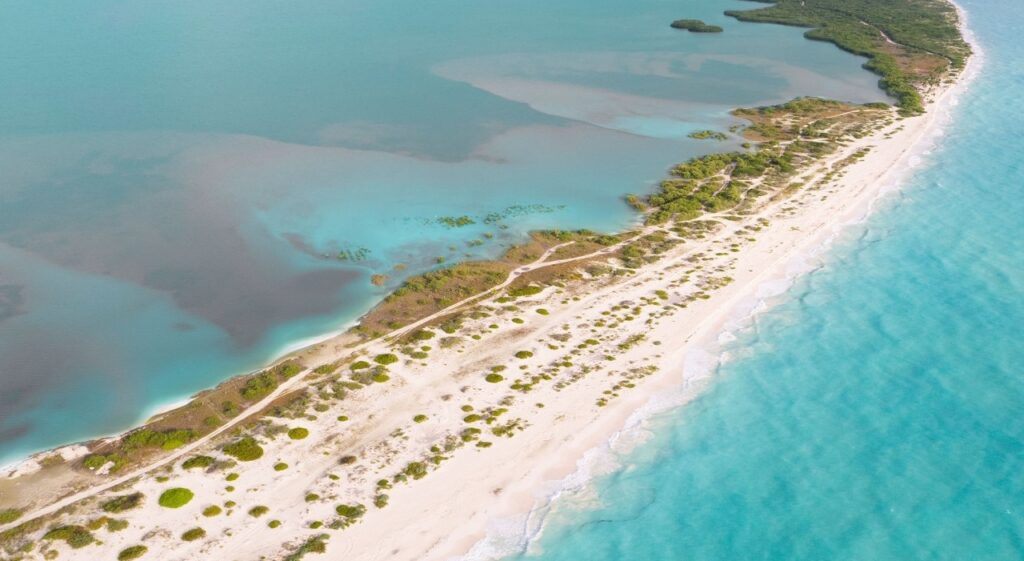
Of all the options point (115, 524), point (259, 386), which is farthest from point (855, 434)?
point (115, 524)

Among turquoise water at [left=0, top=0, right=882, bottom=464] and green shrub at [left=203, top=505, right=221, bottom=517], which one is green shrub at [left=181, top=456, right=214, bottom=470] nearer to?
green shrub at [left=203, top=505, right=221, bottom=517]

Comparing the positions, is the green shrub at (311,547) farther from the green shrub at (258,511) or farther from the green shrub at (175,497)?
the green shrub at (175,497)

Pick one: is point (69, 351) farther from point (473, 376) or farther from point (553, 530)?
point (553, 530)

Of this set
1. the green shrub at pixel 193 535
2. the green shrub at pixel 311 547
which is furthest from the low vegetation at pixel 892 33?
the green shrub at pixel 193 535

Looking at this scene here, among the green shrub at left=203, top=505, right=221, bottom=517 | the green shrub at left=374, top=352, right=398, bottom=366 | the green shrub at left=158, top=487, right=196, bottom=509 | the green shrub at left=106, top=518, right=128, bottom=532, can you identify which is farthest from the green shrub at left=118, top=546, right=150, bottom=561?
the green shrub at left=374, top=352, right=398, bottom=366

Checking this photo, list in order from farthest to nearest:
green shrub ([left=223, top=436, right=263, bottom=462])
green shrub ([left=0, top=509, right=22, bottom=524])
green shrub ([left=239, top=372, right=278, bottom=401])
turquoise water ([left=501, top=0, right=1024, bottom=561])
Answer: green shrub ([left=239, top=372, right=278, bottom=401]), green shrub ([left=223, top=436, right=263, bottom=462]), turquoise water ([left=501, top=0, right=1024, bottom=561]), green shrub ([left=0, top=509, right=22, bottom=524])

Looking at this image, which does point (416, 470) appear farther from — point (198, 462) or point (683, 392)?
point (683, 392)

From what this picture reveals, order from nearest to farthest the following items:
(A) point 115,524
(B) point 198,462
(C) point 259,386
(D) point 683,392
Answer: (A) point 115,524, (B) point 198,462, (C) point 259,386, (D) point 683,392
